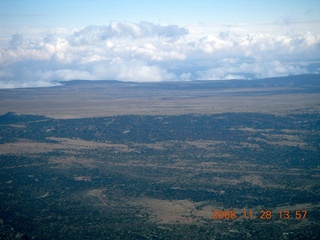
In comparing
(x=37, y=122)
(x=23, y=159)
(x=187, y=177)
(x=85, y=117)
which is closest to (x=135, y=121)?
(x=85, y=117)

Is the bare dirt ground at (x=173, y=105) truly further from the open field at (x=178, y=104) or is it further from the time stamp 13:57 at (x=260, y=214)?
the time stamp 13:57 at (x=260, y=214)

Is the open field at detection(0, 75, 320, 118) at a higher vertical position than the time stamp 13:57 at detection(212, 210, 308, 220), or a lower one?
higher

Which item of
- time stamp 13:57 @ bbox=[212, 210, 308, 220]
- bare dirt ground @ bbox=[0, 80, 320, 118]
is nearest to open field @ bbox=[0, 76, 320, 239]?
time stamp 13:57 @ bbox=[212, 210, 308, 220]

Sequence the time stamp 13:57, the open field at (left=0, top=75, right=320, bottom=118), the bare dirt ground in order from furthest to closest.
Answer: the open field at (left=0, top=75, right=320, bottom=118) → the bare dirt ground → the time stamp 13:57

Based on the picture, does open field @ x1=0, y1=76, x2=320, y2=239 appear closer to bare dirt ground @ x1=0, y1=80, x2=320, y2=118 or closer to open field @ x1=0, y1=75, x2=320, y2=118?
bare dirt ground @ x1=0, y1=80, x2=320, y2=118

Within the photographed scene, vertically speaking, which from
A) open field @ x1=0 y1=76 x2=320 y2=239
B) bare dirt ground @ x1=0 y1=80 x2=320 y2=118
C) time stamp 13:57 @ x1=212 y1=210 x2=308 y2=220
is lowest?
time stamp 13:57 @ x1=212 y1=210 x2=308 y2=220

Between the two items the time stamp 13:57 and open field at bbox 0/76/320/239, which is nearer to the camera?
open field at bbox 0/76/320/239

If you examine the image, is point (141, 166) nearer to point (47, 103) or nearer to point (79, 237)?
point (79, 237)

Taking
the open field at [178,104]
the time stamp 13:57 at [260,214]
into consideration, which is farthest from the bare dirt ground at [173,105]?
the time stamp 13:57 at [260,214]
